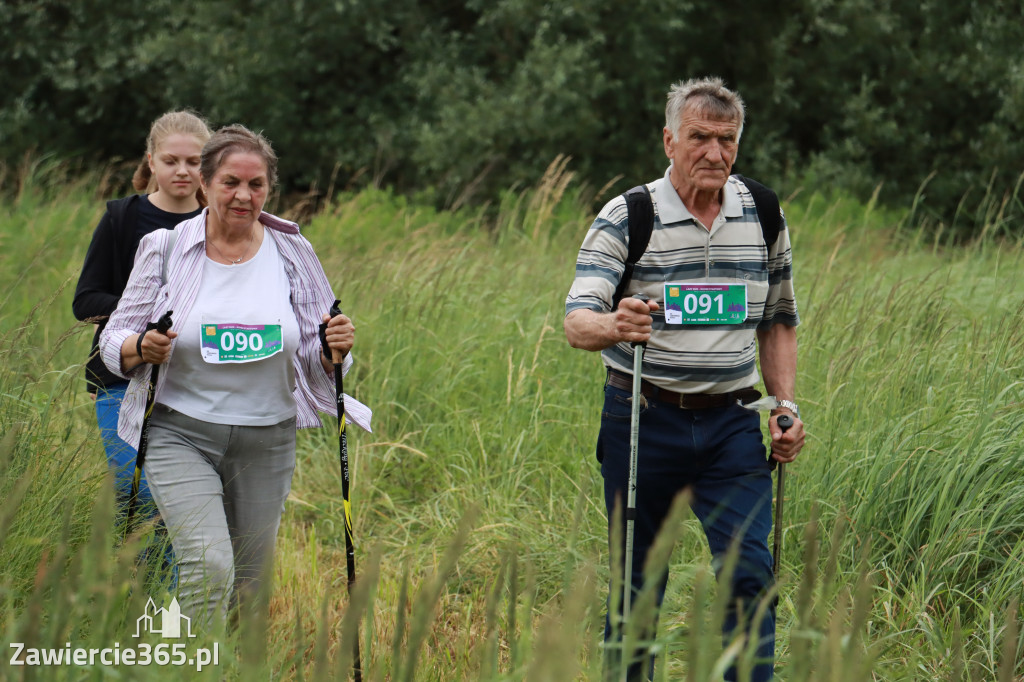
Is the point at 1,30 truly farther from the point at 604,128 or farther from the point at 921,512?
the point at 921,512

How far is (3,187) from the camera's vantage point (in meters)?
16.5

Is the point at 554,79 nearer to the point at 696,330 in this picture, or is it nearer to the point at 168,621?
the point at 696,330

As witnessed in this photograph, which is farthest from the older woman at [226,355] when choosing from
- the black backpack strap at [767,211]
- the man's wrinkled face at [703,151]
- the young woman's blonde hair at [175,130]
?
the black backpack strap at [767,211]

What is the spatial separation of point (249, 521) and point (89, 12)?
17.2 metres

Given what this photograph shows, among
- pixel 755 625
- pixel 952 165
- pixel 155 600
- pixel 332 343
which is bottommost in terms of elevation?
pixel 155 600

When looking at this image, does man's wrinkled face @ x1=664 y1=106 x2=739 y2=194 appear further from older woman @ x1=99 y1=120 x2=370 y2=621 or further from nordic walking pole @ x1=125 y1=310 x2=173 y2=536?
nordic walking pole @ x1=125 y1=310 x2=173 y2=536

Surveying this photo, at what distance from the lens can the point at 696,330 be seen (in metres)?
3.45

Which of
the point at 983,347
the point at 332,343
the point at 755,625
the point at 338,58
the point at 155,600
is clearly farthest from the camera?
the point at 338,58

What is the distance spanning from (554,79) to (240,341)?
1244 cm

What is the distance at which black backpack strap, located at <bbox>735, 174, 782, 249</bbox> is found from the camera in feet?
11.9

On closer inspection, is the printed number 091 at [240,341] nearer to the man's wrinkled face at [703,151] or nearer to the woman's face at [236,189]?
the woman's face at [236,189]

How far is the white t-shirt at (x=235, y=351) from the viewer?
3658mm

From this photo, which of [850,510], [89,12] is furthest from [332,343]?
[89,12]

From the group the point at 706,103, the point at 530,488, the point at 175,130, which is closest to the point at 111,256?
the point at 175,130
